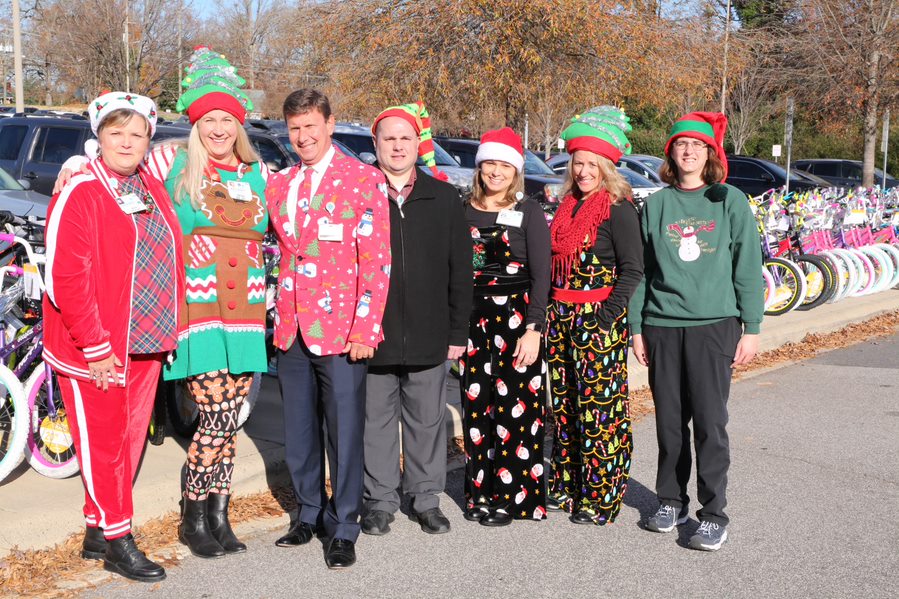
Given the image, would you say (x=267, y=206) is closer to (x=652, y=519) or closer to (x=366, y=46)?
(x=652, y=519)

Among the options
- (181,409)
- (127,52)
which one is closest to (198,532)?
(181,409)

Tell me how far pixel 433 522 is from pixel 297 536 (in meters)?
→ 0.66

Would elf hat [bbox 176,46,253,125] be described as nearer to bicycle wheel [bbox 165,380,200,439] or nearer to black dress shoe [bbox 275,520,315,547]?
black dress shoe [bbox 275,520,315,547]

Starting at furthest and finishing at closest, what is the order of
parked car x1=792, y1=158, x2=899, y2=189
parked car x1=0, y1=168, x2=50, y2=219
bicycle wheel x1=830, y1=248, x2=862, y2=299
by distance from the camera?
parked car x1=792, y1=158, x2=899, y2=189 < bicycle wheel x1=830, y1=248, x2=862, y2=299 < parked car x1=0, y1=168, x2=50, y2=219

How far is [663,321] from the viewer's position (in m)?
4.60

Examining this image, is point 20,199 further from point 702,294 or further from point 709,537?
point 709,537

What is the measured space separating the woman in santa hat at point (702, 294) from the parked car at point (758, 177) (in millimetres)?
20737

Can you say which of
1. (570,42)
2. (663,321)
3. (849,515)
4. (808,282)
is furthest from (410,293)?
(570,42)

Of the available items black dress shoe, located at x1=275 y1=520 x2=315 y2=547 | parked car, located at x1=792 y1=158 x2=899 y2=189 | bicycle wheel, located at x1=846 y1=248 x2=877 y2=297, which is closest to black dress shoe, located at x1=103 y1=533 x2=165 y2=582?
black dress shoe, located at x1=275 y1=520 x2=315 y2=547

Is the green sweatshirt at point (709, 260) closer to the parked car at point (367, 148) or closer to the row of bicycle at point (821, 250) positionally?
the row of bicycle at point (821, 250)

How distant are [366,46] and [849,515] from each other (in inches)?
563

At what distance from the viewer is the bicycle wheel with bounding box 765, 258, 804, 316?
11328mm

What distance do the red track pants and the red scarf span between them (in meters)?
1.93

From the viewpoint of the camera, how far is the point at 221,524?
4.45 meters
